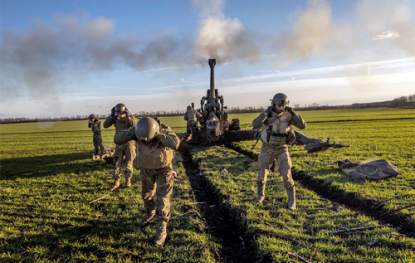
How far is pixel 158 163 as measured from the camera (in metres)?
5.04

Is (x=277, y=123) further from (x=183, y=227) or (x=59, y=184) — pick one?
(x=59, y=184)

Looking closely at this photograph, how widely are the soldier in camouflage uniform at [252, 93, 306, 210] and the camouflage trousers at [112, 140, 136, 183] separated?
430 cm

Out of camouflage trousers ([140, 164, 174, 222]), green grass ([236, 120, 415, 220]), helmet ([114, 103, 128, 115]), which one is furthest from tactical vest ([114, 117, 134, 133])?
green grass ([236, 120, 415, 220])

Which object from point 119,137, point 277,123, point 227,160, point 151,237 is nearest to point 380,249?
point 277,123

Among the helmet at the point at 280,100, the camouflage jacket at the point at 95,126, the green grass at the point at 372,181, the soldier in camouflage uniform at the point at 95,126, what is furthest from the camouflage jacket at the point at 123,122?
the green grass at the point at 372,181

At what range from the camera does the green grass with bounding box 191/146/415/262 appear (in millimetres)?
4382

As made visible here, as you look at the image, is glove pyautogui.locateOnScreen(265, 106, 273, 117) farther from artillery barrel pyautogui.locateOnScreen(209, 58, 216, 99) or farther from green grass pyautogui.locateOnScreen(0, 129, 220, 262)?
artillery barrel pyautogui.locateOnScreen(209, 58, 216, 99)

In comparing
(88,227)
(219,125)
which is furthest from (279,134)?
(219,125)

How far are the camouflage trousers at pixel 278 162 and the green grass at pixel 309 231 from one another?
0.69m

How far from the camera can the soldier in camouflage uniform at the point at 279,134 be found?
6402 millimetres

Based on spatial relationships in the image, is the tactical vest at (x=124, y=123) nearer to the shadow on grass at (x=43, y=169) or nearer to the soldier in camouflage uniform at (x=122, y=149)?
the soldier in camouflage uniform at (x=122, y=149)

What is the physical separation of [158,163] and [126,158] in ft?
13.0

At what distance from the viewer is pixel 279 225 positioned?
556 cm

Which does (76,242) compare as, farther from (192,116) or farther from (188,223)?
(192,116)
